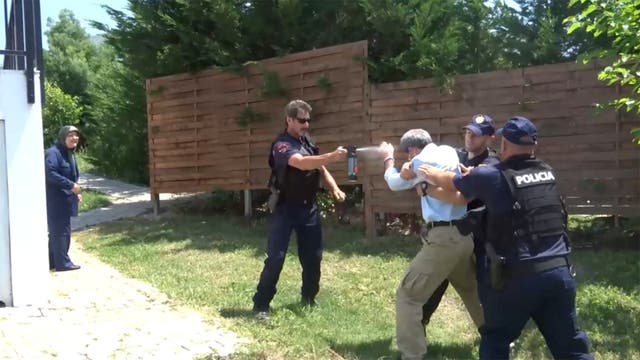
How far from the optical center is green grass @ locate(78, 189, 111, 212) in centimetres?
1504

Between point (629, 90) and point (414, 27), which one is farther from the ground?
point (414, 27)

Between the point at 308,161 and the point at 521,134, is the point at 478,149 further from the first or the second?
the point at 308,161

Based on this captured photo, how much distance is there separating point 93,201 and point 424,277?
12057mm

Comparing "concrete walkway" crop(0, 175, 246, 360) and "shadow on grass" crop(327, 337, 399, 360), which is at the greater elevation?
"concrete walkway" crop(0, 175, 246, 360)

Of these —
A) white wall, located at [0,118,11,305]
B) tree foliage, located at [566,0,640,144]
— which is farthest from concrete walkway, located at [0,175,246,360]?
tree foliage, located at [566,0,640,144]

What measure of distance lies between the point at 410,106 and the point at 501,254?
518 cm

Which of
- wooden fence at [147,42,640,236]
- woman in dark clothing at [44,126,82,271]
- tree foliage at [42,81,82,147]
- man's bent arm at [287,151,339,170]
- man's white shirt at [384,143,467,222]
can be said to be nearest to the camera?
man's white shirt at [384,143,467,222]

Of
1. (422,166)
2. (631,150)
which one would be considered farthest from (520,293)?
(631,150)

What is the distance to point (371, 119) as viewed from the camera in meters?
9.33

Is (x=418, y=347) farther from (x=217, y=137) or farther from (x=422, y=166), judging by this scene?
(x=217, y=137)

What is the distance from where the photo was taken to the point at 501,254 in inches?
159

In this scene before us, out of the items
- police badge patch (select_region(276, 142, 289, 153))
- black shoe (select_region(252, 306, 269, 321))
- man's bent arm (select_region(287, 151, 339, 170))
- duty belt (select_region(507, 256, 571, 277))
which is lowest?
black shoe (select_region(252, 306, 269, 321))

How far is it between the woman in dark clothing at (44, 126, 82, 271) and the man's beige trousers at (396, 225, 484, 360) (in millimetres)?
4941

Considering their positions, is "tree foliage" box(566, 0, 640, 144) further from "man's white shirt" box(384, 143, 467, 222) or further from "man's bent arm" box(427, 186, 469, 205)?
"man's bent arm" box(427, 186, 469, 205)
